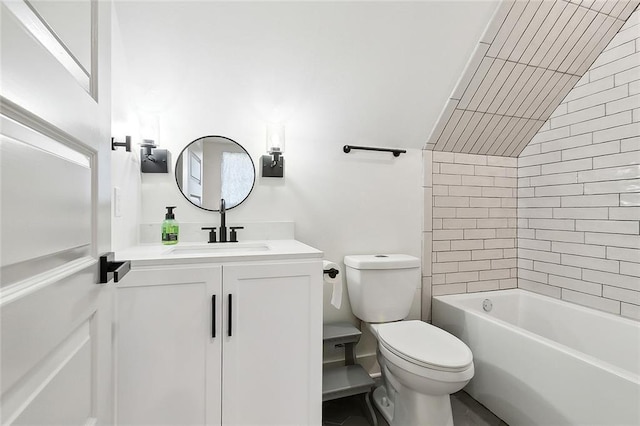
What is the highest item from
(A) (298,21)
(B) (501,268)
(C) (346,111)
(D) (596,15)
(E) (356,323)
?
(D) (596,15)

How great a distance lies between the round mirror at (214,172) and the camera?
168cm

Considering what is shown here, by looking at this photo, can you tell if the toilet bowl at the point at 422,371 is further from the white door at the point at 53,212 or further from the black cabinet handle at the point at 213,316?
the white door at the point at 53,212

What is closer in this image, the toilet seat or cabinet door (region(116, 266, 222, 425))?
cabinet door (region(116, 266, 222, 425))

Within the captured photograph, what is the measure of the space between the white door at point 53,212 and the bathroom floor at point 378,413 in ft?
4.35

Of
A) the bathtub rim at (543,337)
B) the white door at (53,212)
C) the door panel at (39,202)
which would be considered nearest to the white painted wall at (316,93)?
the bathtub rim at (543,337)

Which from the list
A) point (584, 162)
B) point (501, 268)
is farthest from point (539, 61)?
point (501, 268)

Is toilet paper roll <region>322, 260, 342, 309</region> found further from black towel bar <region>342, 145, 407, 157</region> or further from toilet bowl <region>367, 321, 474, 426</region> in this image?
black towel bar <region>342, 145, 407, 157</region>

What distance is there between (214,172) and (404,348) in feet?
4.60

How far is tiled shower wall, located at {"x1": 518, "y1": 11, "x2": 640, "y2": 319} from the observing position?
169cm

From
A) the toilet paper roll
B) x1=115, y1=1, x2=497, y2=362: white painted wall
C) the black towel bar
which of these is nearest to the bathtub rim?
x1=115, y1=1, x2=497, y2=362: white painted wall

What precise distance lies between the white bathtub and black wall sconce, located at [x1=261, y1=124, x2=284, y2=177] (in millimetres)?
1454

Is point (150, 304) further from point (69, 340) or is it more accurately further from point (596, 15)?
point (596, 15)

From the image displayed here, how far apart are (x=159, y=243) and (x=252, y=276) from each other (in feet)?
2.30

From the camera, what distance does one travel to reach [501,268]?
2.33 m
